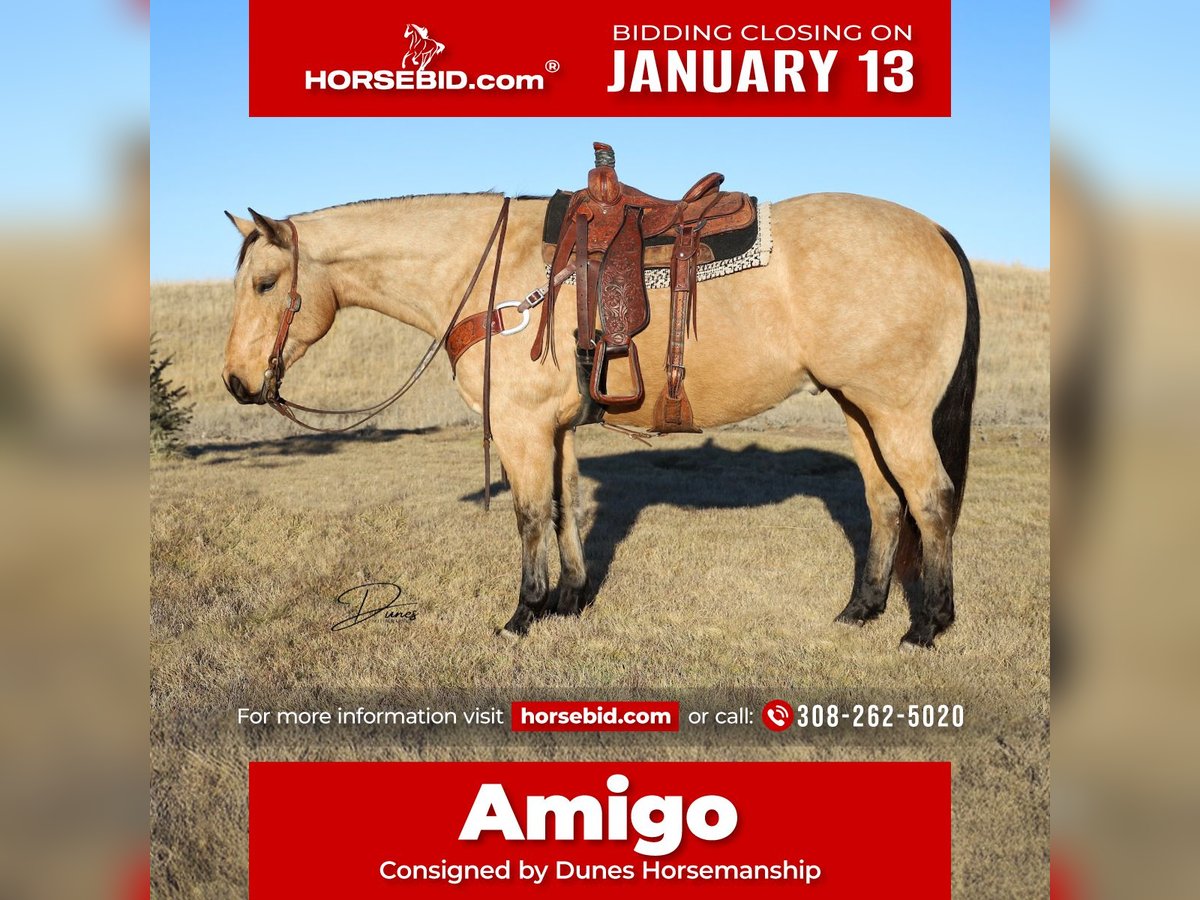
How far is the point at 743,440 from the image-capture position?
1334 centimetres

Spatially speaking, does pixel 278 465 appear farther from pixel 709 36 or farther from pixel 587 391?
pixel 709 36

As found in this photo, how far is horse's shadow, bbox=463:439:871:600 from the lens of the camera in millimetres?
8125

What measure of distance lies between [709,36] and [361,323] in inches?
675

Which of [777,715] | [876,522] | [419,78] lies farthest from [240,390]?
[876,522]

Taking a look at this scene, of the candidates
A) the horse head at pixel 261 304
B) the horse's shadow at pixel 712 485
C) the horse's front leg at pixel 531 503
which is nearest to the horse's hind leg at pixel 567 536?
the horse's front leg at pixel 531 503

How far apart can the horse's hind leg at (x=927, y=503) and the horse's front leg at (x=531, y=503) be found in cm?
205

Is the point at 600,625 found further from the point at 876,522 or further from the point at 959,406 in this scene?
the point at 959,406

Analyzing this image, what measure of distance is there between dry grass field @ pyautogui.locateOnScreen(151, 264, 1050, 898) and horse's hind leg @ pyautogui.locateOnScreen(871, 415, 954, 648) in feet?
0.60

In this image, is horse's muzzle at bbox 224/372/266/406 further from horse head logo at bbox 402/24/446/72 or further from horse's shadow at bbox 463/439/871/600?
horse's shadow at bbox 463/439/871/600

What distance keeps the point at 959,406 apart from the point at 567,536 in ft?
8.79

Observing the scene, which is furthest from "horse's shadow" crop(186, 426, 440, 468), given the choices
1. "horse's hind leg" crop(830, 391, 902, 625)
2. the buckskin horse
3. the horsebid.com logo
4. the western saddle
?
"horse's hind leg" crop(830, 391, 902, 625)

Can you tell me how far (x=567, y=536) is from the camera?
6035 mm
